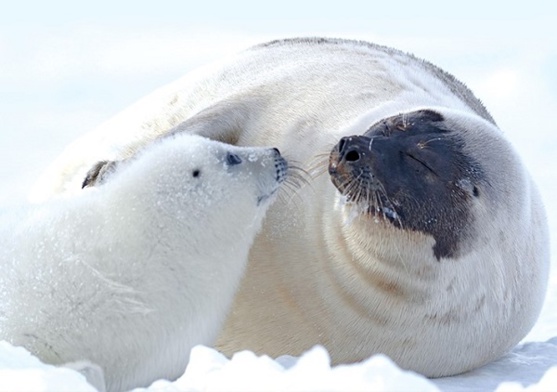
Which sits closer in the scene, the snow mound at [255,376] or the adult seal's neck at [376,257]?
the snow mound at [255,376]

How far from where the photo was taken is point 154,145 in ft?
14.8

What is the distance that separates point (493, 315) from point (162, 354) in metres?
1.47

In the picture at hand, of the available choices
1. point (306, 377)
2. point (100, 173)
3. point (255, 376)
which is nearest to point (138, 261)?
point (100, 173)

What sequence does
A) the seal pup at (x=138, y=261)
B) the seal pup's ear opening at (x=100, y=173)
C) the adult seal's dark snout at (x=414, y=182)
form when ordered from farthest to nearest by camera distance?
the seal pup's ear opening at (x=100, y=173) < the adult seal's dark snout at (x=414, y=182) < the seal pup at (x=138, y=261)

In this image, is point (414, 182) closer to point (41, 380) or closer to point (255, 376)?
point (255, 376)

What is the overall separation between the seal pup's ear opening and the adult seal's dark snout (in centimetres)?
86

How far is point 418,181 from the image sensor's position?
4.46 meters

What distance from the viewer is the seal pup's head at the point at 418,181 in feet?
14.5

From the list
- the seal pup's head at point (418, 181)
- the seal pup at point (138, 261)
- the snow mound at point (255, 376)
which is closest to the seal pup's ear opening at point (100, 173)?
the seal pup at point (138, 261)

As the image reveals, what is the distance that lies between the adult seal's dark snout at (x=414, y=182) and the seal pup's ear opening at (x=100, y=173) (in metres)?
0.86

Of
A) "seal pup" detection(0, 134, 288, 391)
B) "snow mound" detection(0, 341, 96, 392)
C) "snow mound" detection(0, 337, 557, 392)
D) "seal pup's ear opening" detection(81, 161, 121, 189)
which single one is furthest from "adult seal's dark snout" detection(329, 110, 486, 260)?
"snow mound" detection(0, 341, 96, 392)

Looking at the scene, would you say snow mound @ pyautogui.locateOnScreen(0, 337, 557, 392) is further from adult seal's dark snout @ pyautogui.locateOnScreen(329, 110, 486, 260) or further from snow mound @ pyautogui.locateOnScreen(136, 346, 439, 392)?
adult seal's dark snout @ pyautogui.locateOnScreen(329, 110, 486, 260)

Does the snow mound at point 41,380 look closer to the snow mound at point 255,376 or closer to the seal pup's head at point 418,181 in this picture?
the snow mound at point 255,376

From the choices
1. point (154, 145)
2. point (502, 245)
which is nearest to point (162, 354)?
point (154, 145)
